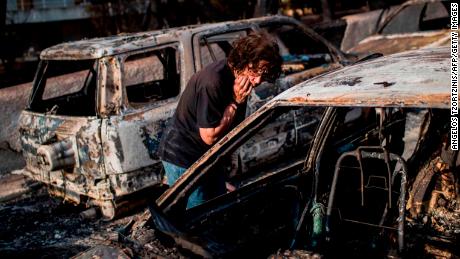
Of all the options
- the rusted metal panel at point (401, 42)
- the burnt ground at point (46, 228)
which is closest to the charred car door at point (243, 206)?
the burnt ground at point (46, 228)

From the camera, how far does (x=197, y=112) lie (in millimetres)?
3074

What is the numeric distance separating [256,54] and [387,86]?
984 millimetres

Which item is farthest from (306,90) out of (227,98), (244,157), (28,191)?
(28,191)

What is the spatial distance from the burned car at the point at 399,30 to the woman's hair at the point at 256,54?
4.69 metres

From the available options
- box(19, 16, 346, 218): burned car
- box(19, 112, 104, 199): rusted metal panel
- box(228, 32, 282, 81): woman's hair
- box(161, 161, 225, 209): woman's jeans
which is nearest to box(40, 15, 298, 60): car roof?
box(19, 16, 346, 218): burned car

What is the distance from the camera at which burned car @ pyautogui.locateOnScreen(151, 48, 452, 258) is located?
7.36 ft

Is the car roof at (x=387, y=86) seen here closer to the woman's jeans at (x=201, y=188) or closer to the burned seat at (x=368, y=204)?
the burned seat at (x=368, y=204)

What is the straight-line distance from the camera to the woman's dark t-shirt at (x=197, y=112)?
3.01 meters

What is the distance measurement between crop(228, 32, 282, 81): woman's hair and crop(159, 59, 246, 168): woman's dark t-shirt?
0.48ft

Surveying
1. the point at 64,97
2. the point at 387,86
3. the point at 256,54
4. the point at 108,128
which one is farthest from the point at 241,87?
the point at 64,97

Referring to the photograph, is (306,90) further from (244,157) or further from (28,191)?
(28,191)

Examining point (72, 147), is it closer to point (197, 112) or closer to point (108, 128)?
point (108, 128)

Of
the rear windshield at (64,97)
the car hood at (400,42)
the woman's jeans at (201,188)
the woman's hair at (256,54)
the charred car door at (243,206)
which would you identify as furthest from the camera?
the car hood at (400,42)

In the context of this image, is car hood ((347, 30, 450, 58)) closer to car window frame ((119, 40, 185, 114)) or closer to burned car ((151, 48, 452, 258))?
car window frame ((119, 40, 185, 114))
